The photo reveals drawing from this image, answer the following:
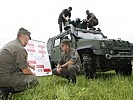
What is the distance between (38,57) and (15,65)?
357 cm

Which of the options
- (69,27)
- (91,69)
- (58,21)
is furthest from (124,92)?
(58,21)

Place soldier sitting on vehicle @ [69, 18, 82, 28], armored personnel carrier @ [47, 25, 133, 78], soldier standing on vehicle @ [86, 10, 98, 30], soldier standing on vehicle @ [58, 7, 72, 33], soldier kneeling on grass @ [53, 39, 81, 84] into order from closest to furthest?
soldier kneeling on grass @ [53, 39, 81, 84]
armored personnel carrier @ [47, 25, 133, 78]
soldier sitting on vehicle @ [69, 18, 82, 28]
soldier standing on vehicle @ [86, 10, 98, 30]
soldier standing on vehicle @ [58, 7, 72, 33]

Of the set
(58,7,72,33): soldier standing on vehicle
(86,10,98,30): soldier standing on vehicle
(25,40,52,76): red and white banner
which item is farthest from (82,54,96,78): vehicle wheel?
(58,7,72,33): soldier standing on vehicle

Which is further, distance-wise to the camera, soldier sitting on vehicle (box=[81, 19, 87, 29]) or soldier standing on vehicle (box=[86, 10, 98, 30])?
soldier standing on vehicle (box=[86, 10, 98, 30])

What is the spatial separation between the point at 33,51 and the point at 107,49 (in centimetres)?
206

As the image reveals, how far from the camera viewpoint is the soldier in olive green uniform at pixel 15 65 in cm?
390

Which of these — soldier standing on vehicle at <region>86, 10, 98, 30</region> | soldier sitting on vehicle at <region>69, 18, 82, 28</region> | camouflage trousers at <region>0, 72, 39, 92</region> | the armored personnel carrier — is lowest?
camouflage trousers at <region>0, 72, 39, 92</region>

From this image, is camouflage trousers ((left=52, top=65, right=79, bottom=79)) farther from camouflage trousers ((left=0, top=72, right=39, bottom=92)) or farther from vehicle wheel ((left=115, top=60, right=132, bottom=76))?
vehicle wheel ((left=115, top=60, right=132, bottom=76))

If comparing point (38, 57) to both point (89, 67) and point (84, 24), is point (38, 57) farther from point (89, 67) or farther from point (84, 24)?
point (84, 24)

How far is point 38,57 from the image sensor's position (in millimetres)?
7648

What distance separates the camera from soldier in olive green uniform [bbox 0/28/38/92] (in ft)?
12.8

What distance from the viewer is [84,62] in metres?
6.90

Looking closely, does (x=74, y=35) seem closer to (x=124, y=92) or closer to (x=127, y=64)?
(x=127, y=64)

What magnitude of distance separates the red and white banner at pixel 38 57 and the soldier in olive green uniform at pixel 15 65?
316 centimetres
